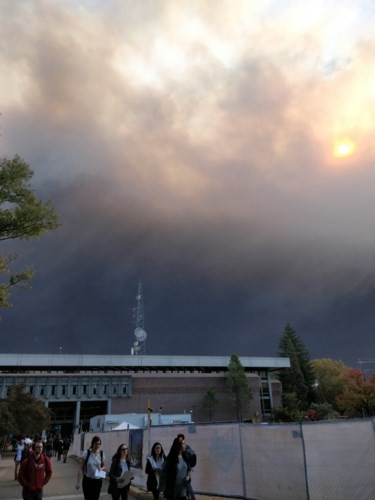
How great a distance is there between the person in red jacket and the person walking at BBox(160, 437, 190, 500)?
2308 mm

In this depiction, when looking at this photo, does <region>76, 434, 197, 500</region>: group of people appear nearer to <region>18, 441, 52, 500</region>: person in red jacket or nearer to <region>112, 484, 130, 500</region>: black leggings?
<region>112, 484, 130, 500</region>: black leggings

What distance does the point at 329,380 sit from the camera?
106 m

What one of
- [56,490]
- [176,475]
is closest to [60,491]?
[56,490]

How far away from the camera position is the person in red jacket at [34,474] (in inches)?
309

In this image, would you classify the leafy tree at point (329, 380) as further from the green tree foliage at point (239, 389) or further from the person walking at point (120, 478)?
the person walking at point (120, 478)

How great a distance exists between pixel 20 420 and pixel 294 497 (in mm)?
37819

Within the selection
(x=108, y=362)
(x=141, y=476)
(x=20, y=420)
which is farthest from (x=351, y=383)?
(x=141, y=476)

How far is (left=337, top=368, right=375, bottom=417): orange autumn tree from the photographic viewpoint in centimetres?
7025

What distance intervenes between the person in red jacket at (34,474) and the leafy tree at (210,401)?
7509 centimetres

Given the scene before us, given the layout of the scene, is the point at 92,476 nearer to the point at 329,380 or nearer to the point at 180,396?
the point at 180,396

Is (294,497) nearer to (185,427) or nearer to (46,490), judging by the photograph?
(185,427)

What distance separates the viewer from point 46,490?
15.0 m

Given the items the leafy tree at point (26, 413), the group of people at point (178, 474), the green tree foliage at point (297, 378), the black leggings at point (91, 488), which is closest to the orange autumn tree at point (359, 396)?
the green tree foliage at point (297, 378)

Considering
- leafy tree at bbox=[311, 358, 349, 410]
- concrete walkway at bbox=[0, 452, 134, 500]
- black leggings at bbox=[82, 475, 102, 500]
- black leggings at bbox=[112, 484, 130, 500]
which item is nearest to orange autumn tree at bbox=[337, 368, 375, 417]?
leafy tree at bbox=[311, 358, 349, 410]
